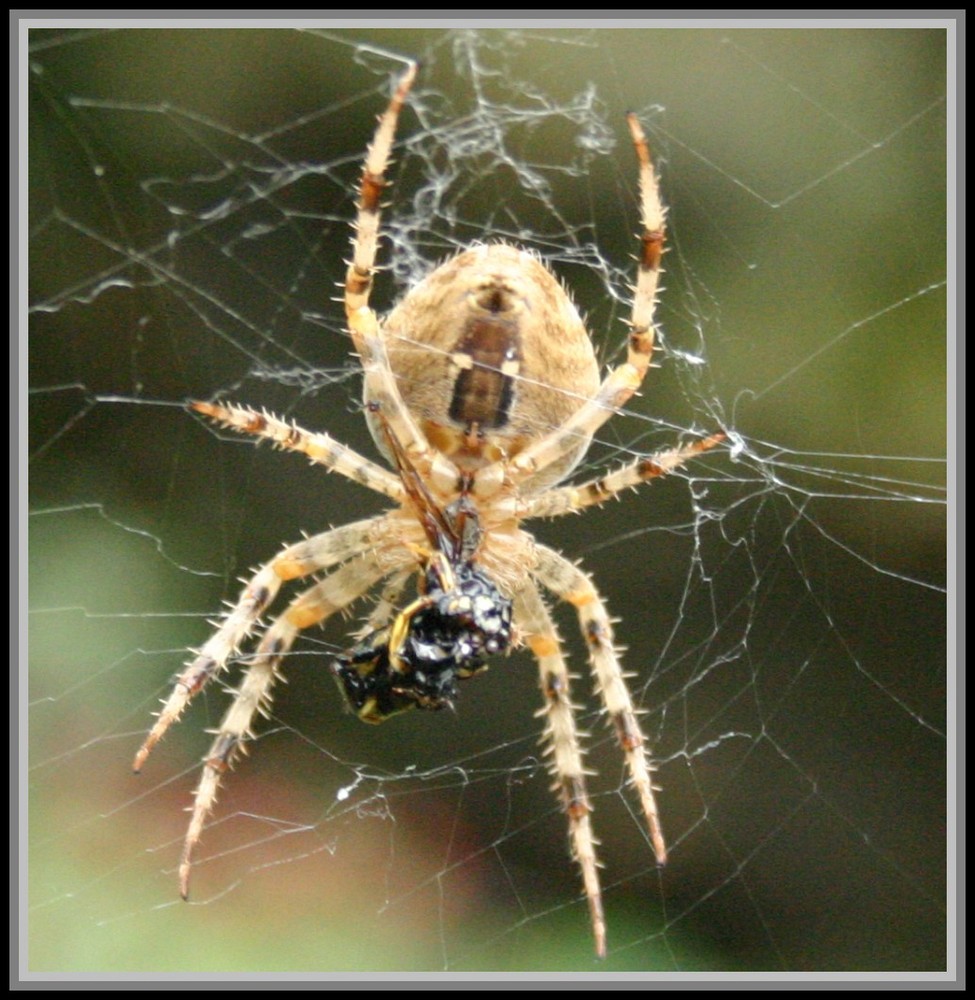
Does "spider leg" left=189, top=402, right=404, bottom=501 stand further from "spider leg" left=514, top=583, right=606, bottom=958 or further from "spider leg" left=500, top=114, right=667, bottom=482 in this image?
"spider leg" left=514, top=583, right=606, bottom=958

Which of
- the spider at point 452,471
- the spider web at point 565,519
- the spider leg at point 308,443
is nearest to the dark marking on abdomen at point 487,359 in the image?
the spider at point 452,471

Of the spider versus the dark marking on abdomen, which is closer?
the spider

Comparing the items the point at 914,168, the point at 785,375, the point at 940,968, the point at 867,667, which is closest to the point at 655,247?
the point at 785,375

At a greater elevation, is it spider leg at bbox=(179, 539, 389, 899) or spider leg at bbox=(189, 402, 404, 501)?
spider leg at bbox=(189, 402, 404, 501)

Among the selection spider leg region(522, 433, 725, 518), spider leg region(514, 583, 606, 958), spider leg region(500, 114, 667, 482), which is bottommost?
spider leg region(514, 583, 606, 958)

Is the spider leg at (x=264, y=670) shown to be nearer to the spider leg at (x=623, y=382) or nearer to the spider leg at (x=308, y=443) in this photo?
the spider leg at (x=308, y=443)

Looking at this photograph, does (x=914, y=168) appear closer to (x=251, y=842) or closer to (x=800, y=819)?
(x=800, y=819)

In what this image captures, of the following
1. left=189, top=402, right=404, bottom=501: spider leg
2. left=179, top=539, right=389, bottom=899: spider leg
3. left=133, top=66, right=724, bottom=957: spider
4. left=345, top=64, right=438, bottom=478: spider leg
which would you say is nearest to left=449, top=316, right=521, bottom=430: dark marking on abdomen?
left=133, top=66, right=724, bottom=957: spider

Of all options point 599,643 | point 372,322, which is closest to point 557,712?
point 599,643
